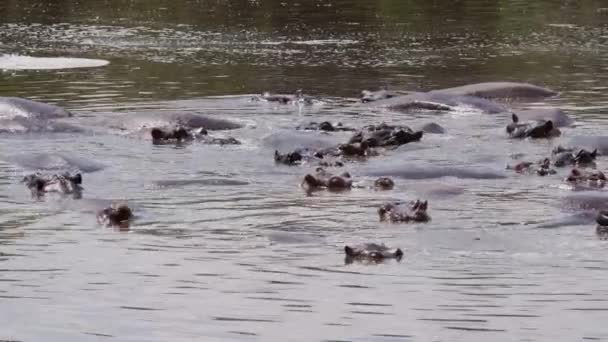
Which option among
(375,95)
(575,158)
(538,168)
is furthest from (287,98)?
(538,168)

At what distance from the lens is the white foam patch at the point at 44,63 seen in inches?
794

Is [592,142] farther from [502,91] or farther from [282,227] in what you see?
[282,227]

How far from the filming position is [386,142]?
13266mm

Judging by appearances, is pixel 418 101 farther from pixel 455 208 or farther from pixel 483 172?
pixel 455 208

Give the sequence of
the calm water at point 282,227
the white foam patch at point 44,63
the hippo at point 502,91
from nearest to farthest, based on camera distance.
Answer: the calm water at point 282,227 → the hippo at point 502,91 → the white foam patch at point 44,63

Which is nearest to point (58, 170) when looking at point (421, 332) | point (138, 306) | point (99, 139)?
point (99, 139)

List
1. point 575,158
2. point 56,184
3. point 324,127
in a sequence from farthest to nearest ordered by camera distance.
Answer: point 324,127
point 575,158
point 56,184

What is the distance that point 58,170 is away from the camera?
11.9 m

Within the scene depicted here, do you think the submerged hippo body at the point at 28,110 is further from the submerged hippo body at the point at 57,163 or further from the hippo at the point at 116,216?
the hippo at the point at 116,216

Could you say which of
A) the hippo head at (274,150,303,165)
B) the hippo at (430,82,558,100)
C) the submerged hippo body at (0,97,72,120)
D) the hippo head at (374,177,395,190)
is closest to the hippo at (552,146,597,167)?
the hippo head at (374,177,395,190)

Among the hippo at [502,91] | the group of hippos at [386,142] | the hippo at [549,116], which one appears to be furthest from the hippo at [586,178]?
the hippo at [502,91]

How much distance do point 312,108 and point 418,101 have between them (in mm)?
1083

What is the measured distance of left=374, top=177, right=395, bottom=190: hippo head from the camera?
36.9ft

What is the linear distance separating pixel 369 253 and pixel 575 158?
3783 millimetres
